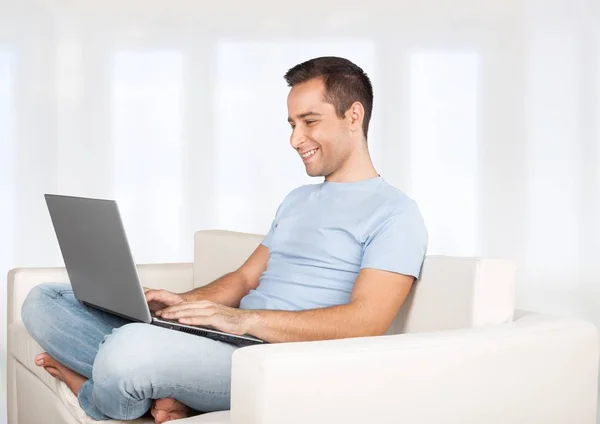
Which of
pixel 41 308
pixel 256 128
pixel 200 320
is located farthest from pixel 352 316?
pixel 256 128

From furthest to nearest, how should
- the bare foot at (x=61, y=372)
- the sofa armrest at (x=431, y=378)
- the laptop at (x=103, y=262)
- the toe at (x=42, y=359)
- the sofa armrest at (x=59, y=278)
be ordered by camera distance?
the sofa armrest at (x=59, y=278) < the toe at (x=42, y=359) < the bare foot at (x=61, y=372) < the laptop at (x=103, y=262) < the sofa armrest at (x=431, y=378)

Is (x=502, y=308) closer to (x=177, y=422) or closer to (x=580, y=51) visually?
(x=177, y=422)

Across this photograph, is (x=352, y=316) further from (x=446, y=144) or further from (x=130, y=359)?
(x=446, y=144)

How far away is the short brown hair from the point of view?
95.1 inches

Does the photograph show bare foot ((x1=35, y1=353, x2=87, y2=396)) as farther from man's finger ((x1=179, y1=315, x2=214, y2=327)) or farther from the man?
man's finger ((x1=179, y1=315, x2=214, y2=327))

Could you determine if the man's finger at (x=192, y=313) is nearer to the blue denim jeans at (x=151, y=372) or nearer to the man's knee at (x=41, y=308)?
the blue denim jeans at (x=151, y=372)

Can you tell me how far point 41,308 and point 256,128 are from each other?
9.53 feet

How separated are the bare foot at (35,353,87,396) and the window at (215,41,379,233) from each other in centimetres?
276

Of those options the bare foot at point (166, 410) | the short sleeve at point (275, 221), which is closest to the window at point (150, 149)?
the short sleeve at point (275, 221)

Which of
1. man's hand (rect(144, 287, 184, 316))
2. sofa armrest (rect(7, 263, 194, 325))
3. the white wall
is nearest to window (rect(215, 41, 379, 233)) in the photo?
the white wall

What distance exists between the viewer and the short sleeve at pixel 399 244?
2.10m

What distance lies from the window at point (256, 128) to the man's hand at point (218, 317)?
123 inches

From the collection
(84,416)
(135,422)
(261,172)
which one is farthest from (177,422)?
(261,172)

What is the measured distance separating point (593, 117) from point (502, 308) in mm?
3388
